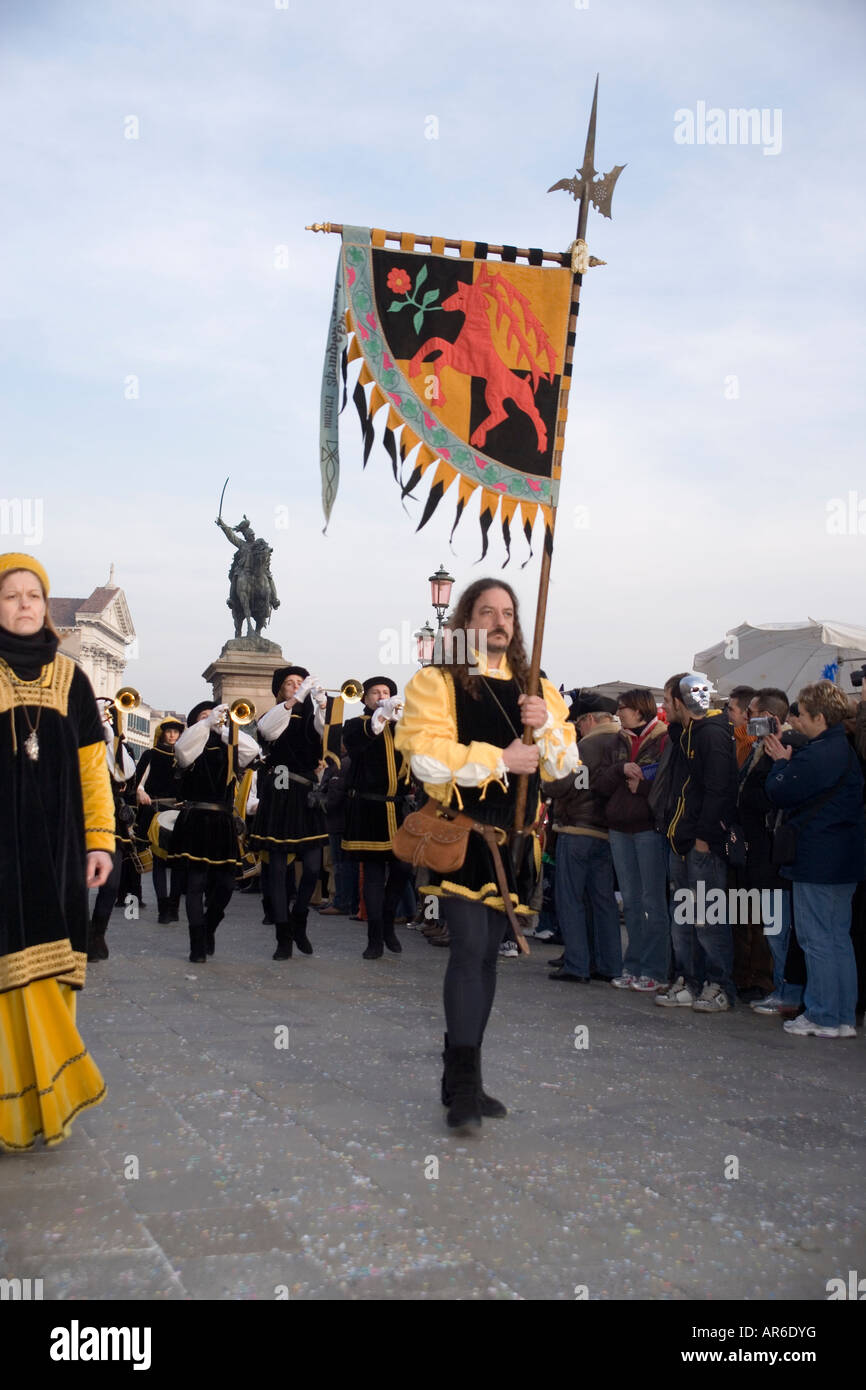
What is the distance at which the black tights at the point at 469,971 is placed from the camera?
4.28m

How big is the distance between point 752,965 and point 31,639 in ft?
17.2

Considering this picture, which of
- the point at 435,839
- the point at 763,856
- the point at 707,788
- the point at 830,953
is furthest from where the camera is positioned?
the point at 763,856

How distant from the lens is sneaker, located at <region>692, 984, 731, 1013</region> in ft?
22.8

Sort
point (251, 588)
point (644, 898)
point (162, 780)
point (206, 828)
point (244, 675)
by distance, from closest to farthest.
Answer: point (644, 898) < point (206, 828) < point (162, 780) < point (244, 675) < point (251, 588)

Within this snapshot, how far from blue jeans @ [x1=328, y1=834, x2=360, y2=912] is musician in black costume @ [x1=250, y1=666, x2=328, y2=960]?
3.52 m

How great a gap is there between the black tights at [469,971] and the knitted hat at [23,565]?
6.10 ft

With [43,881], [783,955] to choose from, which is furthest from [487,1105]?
[783,955]

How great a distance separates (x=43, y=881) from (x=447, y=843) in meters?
1.40

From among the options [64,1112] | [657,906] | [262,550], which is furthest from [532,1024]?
[262,550]

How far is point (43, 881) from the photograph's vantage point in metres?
4.08

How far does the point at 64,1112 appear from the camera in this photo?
3934mm

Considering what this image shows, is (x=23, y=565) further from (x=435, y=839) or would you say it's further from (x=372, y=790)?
(x=372, y=790)

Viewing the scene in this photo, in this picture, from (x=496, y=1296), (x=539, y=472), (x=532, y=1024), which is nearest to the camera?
(x=496, y=1296)

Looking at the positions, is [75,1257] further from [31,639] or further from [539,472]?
[539,472]
